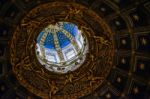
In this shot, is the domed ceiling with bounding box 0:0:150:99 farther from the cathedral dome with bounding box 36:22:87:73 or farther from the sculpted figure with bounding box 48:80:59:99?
the cathedral dome with bounding box 36:22:87:73

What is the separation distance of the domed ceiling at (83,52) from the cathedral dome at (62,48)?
0.16 metres

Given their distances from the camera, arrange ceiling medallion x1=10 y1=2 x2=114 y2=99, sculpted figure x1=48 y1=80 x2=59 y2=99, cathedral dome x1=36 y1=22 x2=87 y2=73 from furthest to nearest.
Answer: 1. cathedral dome x1=36 y1=22 x2=87 y2=73
2. sculpted figure x1=48 y1=80 x2=59 y2=99
3. ceiling medallion x1=10 y1=2 x2=114 y2=99

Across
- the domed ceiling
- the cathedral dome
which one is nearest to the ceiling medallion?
the domed ceiling

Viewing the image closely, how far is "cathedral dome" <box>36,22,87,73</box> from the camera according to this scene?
29.3 m

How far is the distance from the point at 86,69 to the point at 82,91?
1531 millimetres

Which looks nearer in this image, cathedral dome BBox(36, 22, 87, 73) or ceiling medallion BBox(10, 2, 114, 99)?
ceiling medallion BBox(10, 2, 114, 99)

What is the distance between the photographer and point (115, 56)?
27438mm

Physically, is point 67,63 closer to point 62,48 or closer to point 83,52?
point 83,52

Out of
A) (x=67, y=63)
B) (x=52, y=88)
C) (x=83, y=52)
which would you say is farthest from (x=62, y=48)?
(x=52, y=88)

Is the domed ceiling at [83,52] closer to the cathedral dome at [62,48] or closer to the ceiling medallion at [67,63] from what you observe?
the ceiling medallion at [67,63]

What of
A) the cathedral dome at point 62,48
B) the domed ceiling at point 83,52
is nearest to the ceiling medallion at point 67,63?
the domed ceiling at point 83,52

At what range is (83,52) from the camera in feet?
96.7

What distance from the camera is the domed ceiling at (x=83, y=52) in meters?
25.3

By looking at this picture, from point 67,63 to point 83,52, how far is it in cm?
166
